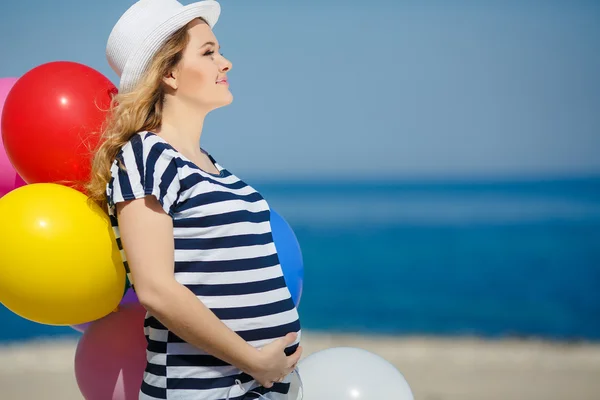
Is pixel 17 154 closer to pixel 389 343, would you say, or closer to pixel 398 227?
pixel 389 343

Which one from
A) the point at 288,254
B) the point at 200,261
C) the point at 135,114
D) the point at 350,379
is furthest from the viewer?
the point at 350,379

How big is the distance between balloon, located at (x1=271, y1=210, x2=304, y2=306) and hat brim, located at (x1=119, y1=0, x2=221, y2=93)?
608 millimetres

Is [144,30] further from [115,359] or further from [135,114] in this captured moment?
[115,359]

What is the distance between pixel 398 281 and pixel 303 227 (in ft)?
43.1

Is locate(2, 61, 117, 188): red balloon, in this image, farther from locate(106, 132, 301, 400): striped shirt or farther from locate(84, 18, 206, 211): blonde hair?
locate(106, 132, 301, 400): striped shirt

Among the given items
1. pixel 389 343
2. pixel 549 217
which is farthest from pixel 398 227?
pixel 389 343

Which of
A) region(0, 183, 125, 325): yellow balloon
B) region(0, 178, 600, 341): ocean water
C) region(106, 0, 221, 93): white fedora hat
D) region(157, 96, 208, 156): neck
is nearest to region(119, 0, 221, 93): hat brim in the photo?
region(106, 0, 221, 93): white fedora hat

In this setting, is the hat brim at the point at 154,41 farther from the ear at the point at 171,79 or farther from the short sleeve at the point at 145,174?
the short sleeve at the point at 145,174

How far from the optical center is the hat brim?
2.21 m

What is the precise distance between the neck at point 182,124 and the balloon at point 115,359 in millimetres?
565

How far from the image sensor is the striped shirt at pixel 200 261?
2002 millimetres

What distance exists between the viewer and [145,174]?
1.97 meters

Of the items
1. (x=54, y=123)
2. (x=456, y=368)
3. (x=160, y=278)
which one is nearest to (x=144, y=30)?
(x=54, y=123)

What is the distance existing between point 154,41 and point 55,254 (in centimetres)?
64
